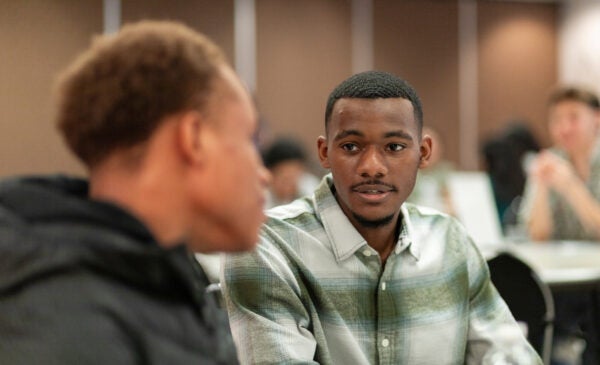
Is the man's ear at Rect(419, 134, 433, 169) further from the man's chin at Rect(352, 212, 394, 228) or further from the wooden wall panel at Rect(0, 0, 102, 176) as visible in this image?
Result: the wooden wall panel at Rect(0, 0, 102, 176)

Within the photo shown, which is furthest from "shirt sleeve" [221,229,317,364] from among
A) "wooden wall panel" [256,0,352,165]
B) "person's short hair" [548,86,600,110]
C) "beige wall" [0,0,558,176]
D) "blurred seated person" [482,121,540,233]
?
"wooden wall panel" [256,0,352,165]

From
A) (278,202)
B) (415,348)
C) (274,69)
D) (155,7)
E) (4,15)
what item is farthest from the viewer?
(274,69)

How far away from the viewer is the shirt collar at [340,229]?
1392 mm

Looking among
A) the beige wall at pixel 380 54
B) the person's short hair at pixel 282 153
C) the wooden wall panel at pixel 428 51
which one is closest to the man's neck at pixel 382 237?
the person's short hair at pixel 282 153

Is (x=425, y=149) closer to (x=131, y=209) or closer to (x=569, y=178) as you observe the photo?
(x=131, y=209)

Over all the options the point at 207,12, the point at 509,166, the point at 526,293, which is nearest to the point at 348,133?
the point at 526,293

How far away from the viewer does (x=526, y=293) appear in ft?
6.77

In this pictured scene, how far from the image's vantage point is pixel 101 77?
0.76 metres

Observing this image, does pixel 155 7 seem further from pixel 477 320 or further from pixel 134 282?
pixel 134 282

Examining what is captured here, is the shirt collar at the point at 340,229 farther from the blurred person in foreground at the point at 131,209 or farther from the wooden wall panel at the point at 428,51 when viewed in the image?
the wooden wall panel at the point at 428,51

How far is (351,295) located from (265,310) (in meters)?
0.18

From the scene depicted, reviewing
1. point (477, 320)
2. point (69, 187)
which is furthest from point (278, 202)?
point (69, 187)

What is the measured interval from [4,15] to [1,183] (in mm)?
2298

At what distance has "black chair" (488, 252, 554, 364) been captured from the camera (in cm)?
204
